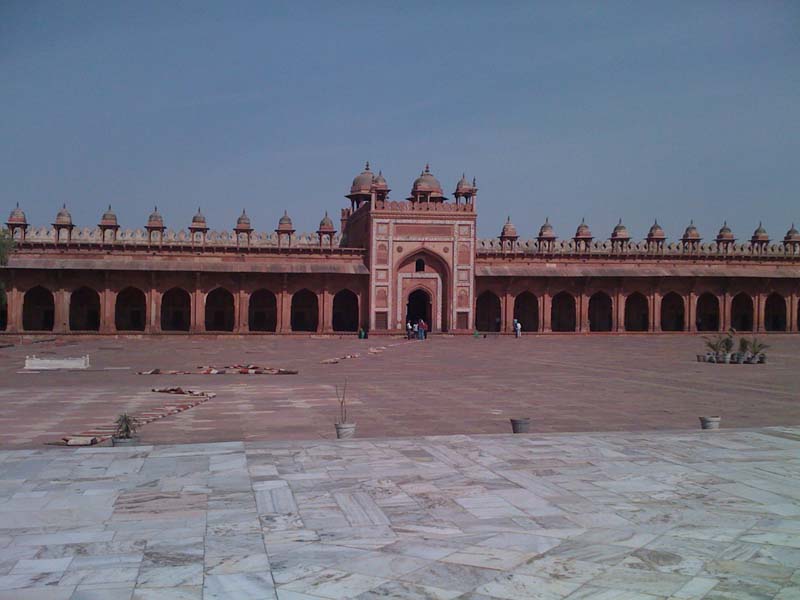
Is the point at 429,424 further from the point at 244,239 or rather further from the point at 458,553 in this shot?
the point at 244,239

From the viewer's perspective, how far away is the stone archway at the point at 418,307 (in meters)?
32.1

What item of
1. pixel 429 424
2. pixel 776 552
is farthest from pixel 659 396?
pixel 776 552

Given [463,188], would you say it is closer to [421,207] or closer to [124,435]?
[421,207]

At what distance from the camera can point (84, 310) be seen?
31.8 m

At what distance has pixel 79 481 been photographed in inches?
210

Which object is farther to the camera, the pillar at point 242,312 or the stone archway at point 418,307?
the stone archway at point 418,307

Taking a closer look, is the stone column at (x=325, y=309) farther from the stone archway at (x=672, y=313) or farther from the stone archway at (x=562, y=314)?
the stone archway at (x=672, y=313)

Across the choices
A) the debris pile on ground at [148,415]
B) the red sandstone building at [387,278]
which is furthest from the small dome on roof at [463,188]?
the debris pile on ground at [148,415]

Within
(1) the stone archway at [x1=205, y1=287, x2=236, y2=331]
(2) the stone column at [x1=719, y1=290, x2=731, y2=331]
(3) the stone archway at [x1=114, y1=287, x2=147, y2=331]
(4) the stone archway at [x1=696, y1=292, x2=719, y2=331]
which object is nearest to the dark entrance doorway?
(1) the stone archway at [x1=205, y1=287, x2=236, y2=331]

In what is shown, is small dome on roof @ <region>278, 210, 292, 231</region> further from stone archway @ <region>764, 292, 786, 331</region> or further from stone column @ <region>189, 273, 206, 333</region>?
stone archway @ <region>764, 292, 786, 331</region>

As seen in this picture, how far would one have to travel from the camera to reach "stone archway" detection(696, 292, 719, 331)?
118ft

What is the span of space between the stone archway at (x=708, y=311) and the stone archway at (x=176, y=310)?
22711 mm

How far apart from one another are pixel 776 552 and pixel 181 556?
2.95 metres

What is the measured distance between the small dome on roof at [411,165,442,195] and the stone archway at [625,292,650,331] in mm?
10002
